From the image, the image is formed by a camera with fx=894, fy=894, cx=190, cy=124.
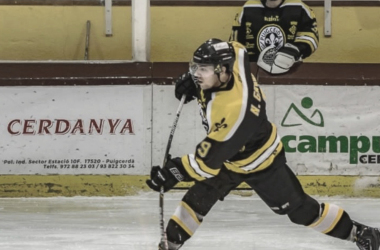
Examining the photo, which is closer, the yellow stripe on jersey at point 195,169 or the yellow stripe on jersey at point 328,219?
the yellow stripe on jersey at point 195,169

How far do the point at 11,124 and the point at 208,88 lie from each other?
9.14 feet

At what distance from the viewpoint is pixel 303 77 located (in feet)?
20.8

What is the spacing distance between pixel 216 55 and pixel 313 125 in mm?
2640

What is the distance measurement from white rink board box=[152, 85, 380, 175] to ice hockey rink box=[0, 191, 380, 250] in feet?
0.89

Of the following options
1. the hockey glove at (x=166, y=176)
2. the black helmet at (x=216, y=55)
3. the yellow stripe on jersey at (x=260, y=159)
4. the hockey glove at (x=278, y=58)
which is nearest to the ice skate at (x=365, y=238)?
the yellow stripe on jersey at (x=260, y=159)

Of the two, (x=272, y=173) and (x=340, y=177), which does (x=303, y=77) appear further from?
(x=272, y=173)

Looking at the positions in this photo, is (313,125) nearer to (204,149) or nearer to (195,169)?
(195,169)

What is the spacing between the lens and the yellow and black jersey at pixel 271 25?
6379 mm

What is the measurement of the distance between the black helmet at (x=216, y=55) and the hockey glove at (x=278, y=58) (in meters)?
2.39

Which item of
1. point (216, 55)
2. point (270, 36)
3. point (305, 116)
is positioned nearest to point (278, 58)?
point (270, 36)

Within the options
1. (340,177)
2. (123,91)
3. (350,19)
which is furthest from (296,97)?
(350,19)

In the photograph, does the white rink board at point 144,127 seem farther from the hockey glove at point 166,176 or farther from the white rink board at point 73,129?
the hockey glove at point 166,176

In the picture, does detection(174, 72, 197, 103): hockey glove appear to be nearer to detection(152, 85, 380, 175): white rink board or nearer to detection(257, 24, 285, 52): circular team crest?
detection(152, 85, 380, 175): white rink board

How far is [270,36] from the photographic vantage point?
6453 mm
